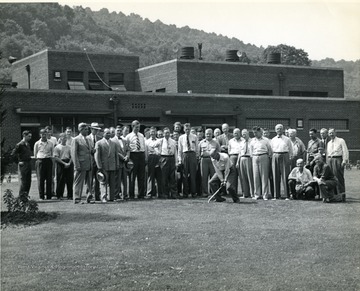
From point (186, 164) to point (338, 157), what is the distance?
443 centimetres

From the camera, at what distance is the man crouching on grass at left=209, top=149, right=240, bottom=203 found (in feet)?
49.3

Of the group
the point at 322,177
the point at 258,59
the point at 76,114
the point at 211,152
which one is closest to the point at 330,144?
the point at 322,177

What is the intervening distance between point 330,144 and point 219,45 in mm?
74722

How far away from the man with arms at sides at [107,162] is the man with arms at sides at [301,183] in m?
4.97

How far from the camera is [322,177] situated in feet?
49.0

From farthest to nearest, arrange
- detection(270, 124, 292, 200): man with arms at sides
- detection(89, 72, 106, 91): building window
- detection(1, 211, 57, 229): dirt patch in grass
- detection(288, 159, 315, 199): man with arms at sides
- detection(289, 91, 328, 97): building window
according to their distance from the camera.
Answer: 1. detection(289, 91, 328, 97): building window
2. detection(89, 72, 106, 91): building window
3. detection(270, 124, 292, 200): man with arms at sides
4. detection(288, 159, 315, 199): man with arms at sides
5. detection(1, 211, 57, 229): dirt patch in grass

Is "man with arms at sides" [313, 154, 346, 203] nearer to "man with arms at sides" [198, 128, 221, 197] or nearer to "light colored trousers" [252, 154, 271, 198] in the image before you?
"light colored trousers" [252, 154, 271, 198]

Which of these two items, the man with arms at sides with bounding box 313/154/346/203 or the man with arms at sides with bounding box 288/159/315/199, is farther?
the man with arms at sides with bounding box 288/159/315/199

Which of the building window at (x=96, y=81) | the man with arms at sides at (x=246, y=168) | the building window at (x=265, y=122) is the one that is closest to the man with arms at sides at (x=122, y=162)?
the man with arms at sides at (x=246, y=168)

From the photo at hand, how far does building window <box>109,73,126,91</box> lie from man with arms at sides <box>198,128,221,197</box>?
29321 mm

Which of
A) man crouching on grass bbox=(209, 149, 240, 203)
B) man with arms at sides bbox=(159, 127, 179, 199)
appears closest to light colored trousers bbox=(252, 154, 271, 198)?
man crouching on grass bbox=(209, 149, 240, 203)

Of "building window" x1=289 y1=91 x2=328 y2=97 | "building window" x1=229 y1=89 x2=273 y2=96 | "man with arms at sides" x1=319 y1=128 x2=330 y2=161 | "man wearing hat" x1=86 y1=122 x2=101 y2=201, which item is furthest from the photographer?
"building window" x1=289 y1=91 x2=328 y2=97

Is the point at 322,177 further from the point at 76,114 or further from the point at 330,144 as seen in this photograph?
the point at 76,114

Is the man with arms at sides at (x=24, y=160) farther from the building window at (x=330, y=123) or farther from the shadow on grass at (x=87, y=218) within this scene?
the building window at (x=330, y=123)
